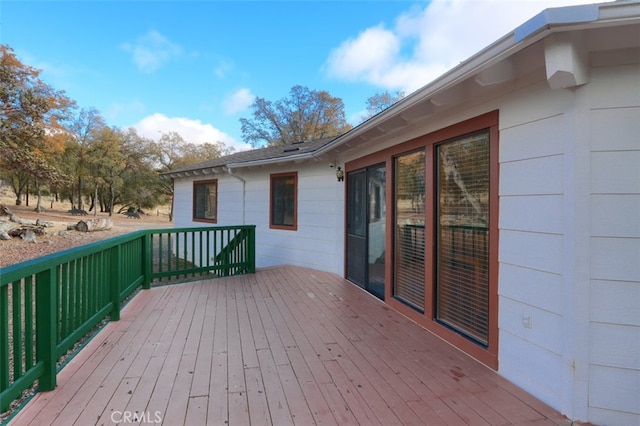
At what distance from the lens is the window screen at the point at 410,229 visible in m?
3.34

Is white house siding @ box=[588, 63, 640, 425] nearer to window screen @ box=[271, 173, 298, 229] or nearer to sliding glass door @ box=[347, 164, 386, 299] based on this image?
sliding glass door @ box=[347, 164, 386, 299]

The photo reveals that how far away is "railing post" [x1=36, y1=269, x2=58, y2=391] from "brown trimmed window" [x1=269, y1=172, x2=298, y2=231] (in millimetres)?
4752

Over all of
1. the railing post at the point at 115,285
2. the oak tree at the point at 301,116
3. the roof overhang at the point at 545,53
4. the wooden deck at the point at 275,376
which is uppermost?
the oak tree at the point at 301,116

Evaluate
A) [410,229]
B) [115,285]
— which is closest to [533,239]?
[410,229]

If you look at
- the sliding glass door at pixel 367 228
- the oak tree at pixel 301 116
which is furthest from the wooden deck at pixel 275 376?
the oak tree at pixel 301 116

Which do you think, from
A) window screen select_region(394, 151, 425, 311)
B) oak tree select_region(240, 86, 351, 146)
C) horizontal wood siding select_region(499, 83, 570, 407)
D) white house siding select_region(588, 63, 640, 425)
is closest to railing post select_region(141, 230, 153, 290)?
window screen select_region(394, 151, 425, 311)

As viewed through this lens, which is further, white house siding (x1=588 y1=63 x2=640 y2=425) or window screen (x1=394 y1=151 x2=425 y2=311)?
window screen (x1=394 y1=151 x2=425 y2=311)

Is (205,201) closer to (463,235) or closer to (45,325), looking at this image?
(45,325)

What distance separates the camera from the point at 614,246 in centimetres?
179

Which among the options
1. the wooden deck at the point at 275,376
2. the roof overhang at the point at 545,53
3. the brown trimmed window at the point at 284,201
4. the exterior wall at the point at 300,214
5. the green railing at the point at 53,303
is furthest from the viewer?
the brown trimmed window at the point at 284,201

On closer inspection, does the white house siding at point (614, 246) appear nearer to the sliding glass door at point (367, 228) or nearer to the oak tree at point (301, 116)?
the sliding glass door at point (367, 228)

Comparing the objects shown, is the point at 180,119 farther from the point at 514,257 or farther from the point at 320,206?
the point at 514,257

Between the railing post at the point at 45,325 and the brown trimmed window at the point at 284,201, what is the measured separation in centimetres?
475

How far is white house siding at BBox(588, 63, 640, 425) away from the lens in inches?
69.5
